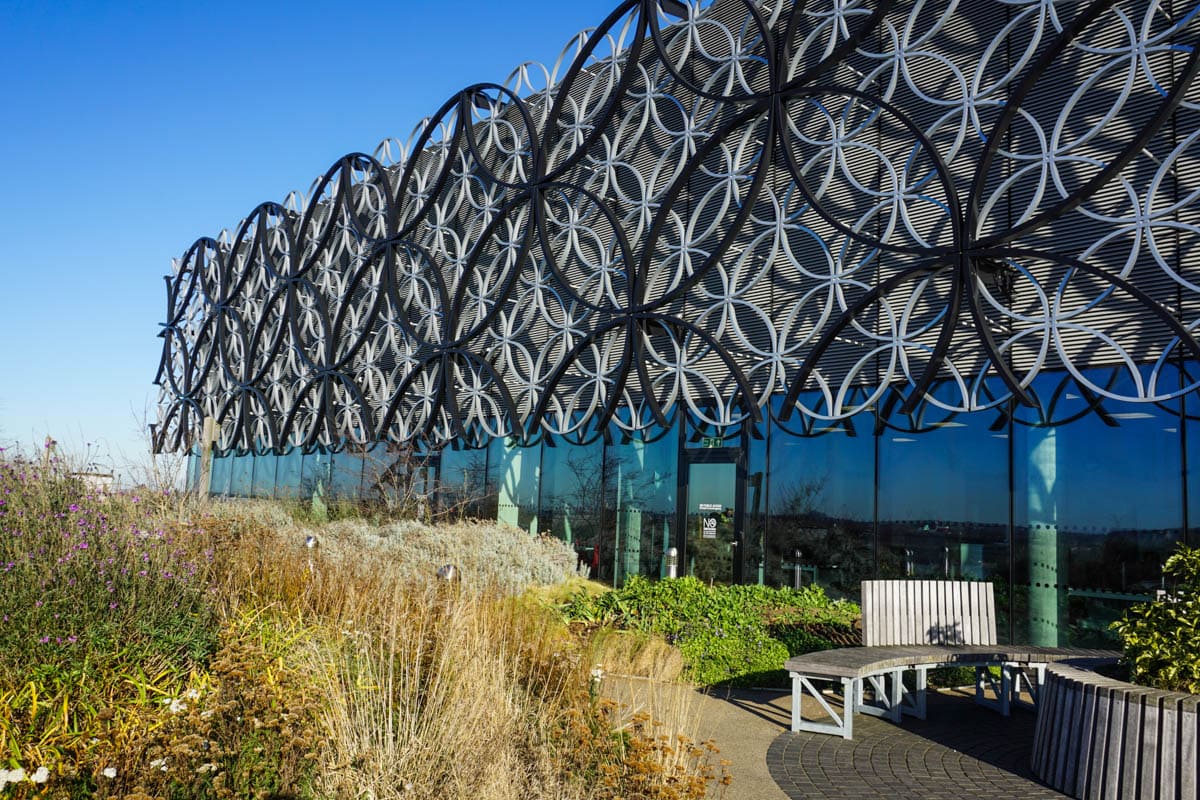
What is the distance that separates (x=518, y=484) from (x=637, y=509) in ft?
11.5

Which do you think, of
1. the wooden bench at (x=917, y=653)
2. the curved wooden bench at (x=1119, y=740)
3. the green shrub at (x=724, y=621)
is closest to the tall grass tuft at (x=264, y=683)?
the green shrub at (x=724, y=621)

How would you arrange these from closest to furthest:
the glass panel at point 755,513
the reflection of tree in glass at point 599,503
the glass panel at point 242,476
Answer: the glass panel at point 755,513 → the reflection of tree in glass at point 599,503 → the glass panel at point 242,476

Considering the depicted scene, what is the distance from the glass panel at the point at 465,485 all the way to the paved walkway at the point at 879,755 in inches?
435

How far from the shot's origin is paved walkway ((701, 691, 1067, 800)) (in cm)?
584

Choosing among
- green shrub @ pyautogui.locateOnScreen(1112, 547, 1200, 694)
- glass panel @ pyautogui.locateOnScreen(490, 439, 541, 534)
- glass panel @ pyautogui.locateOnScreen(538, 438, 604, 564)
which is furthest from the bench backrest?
glass panel @ pyautogui.locateOnScreen(490, 439, 541, 534)

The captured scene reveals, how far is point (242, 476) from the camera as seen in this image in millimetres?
29688

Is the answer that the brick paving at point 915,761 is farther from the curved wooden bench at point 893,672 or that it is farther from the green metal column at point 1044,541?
the green metal column at point 1044,541

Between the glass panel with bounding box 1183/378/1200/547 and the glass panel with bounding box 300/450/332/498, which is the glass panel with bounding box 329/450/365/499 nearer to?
the glass panel with bounding box 300/450/332/498

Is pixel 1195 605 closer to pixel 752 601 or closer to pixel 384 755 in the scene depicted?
pixel 384 755

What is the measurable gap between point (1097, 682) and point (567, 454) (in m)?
12.2

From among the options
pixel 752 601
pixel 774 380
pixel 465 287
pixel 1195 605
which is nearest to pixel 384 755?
pixel 1195 605

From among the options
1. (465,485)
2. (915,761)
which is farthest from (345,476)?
(915,761)

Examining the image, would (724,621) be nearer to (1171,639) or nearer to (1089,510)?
(1171,639)

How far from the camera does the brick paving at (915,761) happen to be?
5.84m
